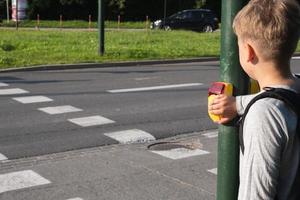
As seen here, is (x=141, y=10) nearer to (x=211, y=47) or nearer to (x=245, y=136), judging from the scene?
(x=211, y=47)

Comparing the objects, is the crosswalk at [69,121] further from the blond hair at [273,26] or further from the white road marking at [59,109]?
the blond hair at [273,26]

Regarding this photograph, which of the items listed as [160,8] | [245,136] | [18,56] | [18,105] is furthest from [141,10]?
[245,136]

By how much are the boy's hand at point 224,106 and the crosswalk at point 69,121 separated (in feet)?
11.6

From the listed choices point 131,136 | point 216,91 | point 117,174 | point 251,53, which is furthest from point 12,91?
point 251,53

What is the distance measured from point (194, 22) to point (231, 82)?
124 feet

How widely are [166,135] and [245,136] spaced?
6503 millimetres

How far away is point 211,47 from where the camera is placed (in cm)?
2319

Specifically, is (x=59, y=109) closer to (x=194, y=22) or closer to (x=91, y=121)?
(x=91, y=121)

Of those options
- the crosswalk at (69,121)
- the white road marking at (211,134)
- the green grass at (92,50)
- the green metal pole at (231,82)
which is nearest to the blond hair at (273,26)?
the green metal pole at (231,82)

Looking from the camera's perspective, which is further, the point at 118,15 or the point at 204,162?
the point at 118,15

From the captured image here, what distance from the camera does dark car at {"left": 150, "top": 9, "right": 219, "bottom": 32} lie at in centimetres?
3984

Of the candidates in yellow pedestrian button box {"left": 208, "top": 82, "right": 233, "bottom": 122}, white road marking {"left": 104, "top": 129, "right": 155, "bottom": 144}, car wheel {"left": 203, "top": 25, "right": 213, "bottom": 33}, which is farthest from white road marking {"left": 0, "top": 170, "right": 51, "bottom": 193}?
car wheel {"left": 203, "top": 25, "right": 213, "bottom": 33}

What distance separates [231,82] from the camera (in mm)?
2502

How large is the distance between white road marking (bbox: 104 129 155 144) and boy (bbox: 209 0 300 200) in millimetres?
6021
